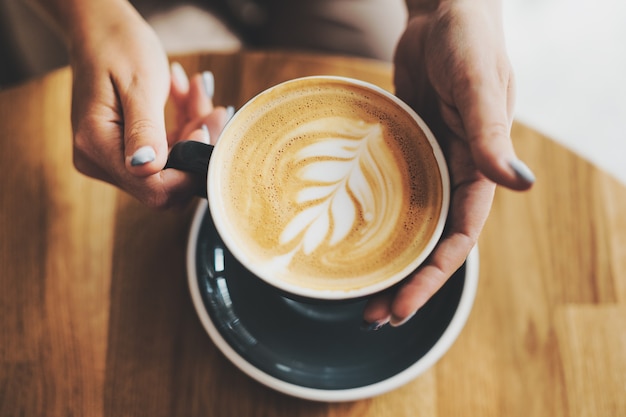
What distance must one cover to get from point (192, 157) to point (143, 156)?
0.07 m

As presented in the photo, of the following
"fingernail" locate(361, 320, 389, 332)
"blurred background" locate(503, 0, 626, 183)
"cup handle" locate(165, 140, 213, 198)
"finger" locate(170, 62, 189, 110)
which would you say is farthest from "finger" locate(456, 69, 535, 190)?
"blurred background" locate(503, 0, 626, 183)

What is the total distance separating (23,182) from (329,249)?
1.98 ft

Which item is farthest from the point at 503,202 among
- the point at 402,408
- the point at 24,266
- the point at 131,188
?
the point at 24,266

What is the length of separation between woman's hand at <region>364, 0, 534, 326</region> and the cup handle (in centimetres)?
29

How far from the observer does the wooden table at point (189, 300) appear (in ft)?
2.76

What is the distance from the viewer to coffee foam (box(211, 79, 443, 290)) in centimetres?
70

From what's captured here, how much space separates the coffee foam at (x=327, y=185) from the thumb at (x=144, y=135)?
0.09 meters

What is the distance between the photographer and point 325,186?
0.75 m

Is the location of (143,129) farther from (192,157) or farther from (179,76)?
(179,76)

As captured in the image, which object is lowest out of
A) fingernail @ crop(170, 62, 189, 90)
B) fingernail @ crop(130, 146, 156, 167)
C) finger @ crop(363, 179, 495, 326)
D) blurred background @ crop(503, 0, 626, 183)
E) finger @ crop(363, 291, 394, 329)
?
blurred background @ crop(503, 0, 626, 183)

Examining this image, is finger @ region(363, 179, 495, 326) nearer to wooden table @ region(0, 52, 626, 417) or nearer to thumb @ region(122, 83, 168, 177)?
wooden table @ region(0, 52, 626, 417)

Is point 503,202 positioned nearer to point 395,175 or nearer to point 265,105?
point 395,175

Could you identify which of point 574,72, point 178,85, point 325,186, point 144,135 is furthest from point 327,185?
point 574,72

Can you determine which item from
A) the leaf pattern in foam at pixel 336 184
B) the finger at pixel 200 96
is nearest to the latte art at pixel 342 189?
the leaf pattern in foam at pixel 336 184
